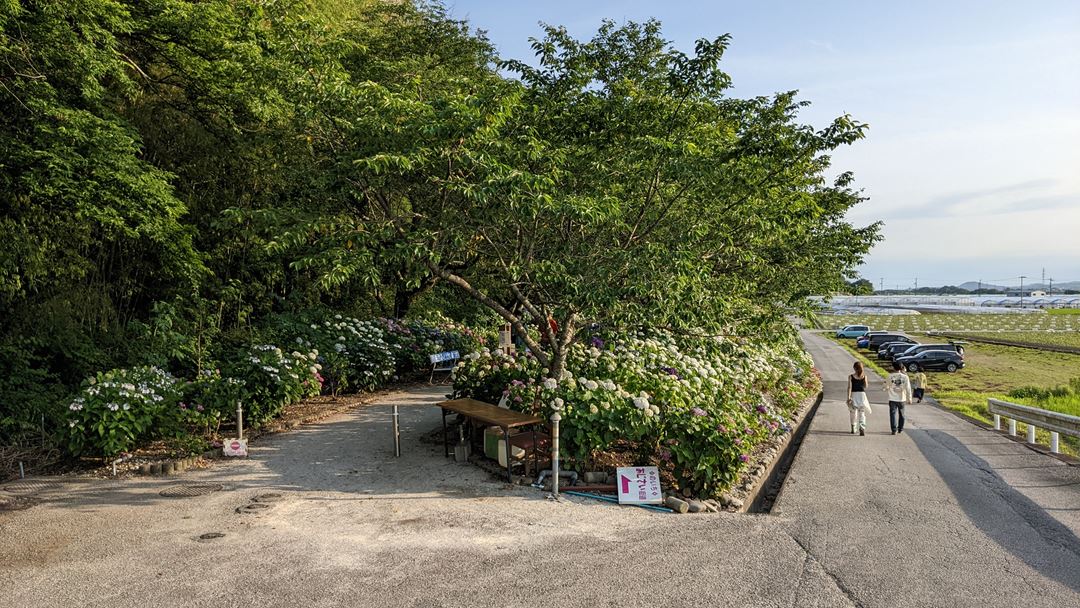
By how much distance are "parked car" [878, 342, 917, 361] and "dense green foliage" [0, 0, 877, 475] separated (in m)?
23.1

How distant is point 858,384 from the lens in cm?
1155

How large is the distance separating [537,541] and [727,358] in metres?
7.50

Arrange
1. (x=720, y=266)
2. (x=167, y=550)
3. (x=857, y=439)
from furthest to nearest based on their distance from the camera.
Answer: (x=857, y=439) < (x=720, y=266) < (x=167, y=550)

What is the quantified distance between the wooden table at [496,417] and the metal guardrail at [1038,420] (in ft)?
29.8

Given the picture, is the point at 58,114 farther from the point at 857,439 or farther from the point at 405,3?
the point at 857,439

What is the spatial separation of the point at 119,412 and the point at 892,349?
36.0 m

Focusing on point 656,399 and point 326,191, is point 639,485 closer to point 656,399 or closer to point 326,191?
point 656,399

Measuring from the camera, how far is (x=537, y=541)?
18.7 feet

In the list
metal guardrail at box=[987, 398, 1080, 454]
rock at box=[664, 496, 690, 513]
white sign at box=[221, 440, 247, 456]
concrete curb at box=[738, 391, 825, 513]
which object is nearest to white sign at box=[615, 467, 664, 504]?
rock at box=[664, 496, 690, 513]

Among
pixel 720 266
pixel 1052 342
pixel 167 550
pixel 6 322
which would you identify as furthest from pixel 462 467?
pixel 1052 342

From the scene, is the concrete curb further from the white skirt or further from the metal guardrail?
the metal guardrail

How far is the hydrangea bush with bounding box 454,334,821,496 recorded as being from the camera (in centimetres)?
718

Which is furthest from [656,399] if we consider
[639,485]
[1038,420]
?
[1038,420]

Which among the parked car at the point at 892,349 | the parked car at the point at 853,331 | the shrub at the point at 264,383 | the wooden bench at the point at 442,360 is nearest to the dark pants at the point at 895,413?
the wooden bench at the point at 442,360
